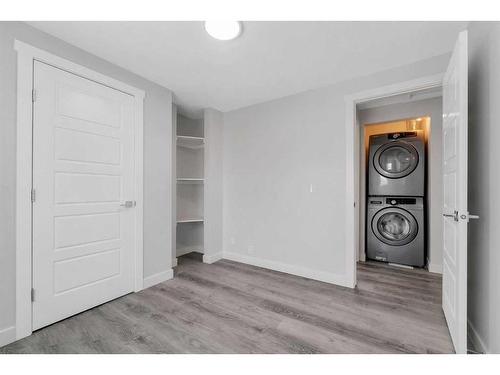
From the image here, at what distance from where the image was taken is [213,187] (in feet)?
10.8

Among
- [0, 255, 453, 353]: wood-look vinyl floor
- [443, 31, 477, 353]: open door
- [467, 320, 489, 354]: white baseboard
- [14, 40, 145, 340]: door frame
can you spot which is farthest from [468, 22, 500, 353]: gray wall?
[14, 40, 145, 340]: door frame

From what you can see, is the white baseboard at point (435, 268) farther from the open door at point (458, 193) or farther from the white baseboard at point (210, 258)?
the white baseboard at point (210, 258)

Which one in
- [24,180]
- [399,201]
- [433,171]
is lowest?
[399,201]

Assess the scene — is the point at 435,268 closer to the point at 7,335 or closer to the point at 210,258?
the point at 210,258

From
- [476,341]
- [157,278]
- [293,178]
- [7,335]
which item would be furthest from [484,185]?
[7,335]

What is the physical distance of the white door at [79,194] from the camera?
65.1 inches

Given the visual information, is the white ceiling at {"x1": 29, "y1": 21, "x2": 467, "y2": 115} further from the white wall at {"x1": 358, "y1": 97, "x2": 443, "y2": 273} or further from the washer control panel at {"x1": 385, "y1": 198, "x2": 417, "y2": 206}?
the washer control panel at {"x1": 385, "y1": 198, "x2": 417, "y2": 206}

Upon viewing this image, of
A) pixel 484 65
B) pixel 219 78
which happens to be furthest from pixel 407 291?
pixel 219 78

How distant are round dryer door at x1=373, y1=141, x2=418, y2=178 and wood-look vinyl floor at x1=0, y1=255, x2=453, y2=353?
1417mm

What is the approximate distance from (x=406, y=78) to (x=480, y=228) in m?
1.46

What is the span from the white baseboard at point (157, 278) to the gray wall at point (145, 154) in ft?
0.14

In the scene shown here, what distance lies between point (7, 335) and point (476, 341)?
10.1 feet

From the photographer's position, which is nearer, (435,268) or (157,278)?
(157,278)
